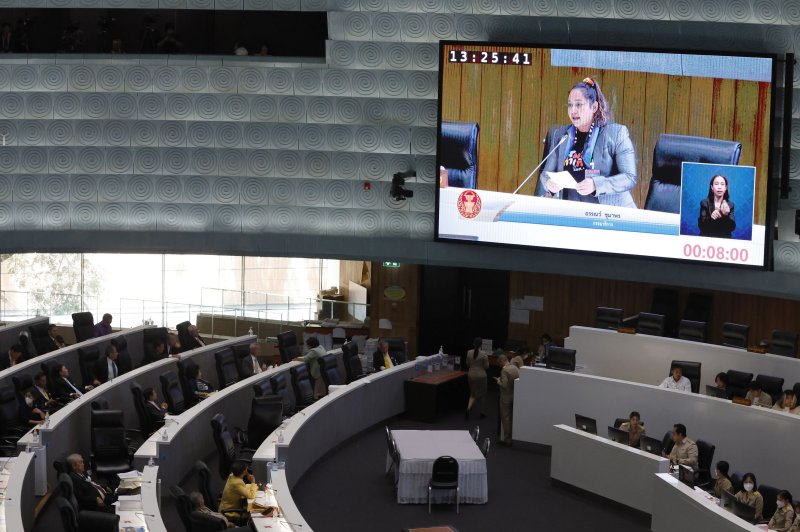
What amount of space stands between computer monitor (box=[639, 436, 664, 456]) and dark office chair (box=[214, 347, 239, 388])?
5.57m

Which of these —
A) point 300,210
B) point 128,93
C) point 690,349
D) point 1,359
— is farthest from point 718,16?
point 1,359

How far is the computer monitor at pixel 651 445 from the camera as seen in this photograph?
37.7ft

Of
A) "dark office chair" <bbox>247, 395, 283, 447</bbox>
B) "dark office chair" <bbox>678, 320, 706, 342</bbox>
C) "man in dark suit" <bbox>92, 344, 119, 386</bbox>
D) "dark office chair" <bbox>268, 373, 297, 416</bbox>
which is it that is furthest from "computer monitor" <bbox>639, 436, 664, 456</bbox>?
"man in dark suit" <bbox>92, 344, 119, 386</bbox>

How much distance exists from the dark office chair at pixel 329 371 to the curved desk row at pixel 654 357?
319cm

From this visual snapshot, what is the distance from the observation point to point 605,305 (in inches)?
717

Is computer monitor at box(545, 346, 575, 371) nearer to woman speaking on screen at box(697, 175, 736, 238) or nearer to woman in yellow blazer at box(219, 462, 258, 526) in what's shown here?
woman speaking on screen at box(697, 175, 736, 238)

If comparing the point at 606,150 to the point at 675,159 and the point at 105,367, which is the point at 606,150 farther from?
the point at 105,367

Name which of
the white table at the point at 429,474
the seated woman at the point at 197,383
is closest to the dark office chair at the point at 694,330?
the white table at the point at 429,474

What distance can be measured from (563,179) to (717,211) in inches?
87.7

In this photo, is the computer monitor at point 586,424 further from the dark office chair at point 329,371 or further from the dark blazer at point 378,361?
the dark blazer at point 378,361

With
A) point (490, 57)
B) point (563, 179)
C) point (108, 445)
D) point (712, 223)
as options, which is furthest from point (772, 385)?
point (108, 445)

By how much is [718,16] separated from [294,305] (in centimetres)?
815

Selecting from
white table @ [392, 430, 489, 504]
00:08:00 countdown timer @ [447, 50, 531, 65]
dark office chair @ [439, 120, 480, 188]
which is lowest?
white table @ [392, 430, 489, 504]

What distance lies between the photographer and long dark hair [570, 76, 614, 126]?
1606 cm
